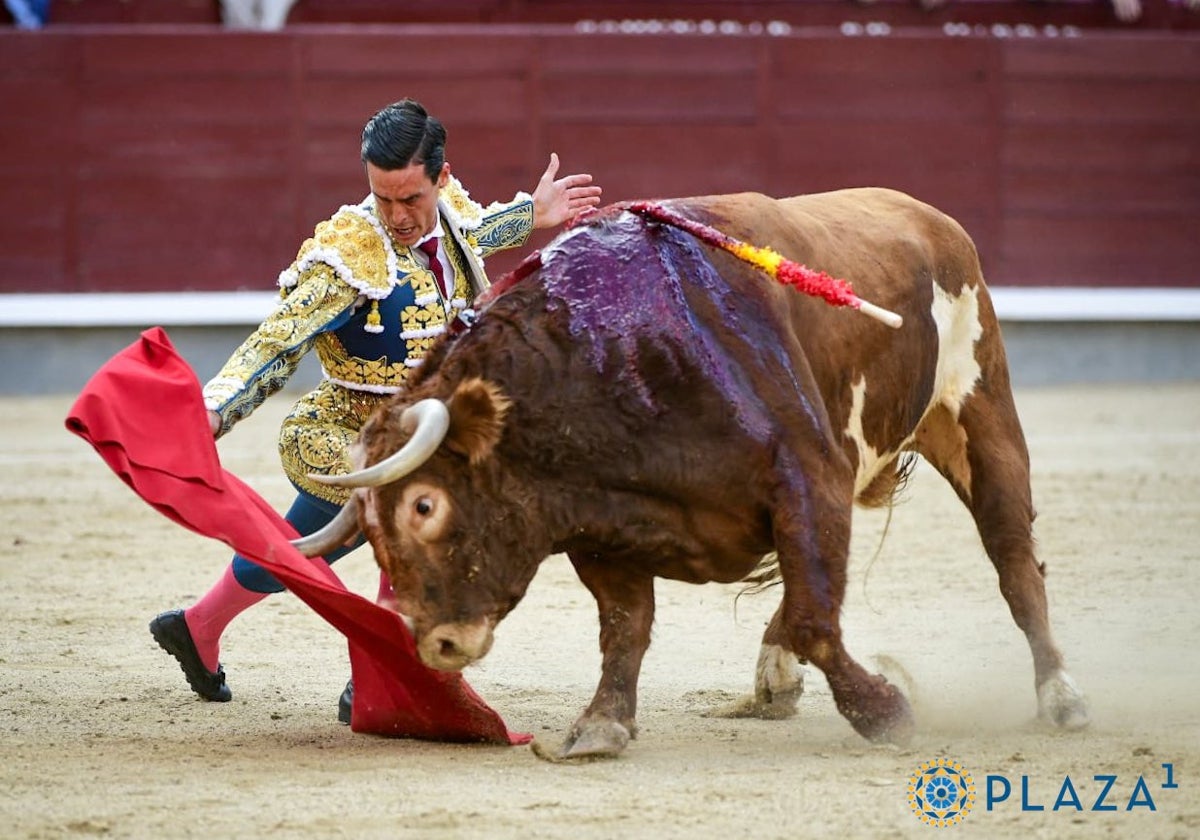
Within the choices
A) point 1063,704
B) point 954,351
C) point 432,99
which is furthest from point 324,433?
point 432,99

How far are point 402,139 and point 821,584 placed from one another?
101 centimetres

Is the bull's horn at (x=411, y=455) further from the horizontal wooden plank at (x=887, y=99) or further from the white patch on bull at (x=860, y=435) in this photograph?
the horizontal wooden plank at (x=887, y=99)

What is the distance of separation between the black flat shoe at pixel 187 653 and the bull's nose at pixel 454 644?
30.1 inches

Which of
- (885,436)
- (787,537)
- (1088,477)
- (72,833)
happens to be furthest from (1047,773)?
(1088,477)

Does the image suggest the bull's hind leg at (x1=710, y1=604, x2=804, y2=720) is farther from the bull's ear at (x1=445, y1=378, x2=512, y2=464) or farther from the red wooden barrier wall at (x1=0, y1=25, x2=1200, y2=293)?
the red wooden barrier wall at (x1=0, y1=25, x2=1200, y2=293)

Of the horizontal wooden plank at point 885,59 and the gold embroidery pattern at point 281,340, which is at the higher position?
the horizontal wooden plank at point 885,59

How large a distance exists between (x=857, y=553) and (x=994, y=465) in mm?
1860

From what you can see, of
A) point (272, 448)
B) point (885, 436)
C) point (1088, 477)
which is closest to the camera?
point (885, 436)

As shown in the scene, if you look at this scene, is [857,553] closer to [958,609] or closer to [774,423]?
[958,609]

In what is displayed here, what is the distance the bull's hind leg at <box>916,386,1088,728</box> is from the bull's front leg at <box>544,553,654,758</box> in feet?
2.57

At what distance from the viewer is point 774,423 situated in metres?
2.99

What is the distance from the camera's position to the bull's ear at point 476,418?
2895mm

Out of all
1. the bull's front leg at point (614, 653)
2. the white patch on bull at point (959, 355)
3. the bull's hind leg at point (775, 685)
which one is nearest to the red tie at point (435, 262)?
the bull's front leg at point (614, 653)

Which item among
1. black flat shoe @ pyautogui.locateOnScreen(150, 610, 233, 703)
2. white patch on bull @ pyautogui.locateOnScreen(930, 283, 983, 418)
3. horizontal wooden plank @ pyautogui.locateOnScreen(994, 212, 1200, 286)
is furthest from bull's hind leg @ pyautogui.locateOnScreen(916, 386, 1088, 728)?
horizontal wooden plank @ pyautogui.locateOnScreen(994, 212, 1200, 286)
